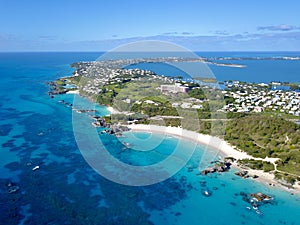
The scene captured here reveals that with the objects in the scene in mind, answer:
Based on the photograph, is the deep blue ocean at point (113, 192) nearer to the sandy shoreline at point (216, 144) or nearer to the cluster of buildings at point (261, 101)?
the sandy shoreline at point (216, 144)

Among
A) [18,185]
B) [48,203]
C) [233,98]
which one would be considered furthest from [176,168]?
[233,98]

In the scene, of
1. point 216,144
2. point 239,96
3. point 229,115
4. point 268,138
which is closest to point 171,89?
point 239,96

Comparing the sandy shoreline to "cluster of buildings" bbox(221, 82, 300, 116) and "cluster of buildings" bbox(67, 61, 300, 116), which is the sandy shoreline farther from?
"cluster of buildings" bbox(221, 82, 300, 116)

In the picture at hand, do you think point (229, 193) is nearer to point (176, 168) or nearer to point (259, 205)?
point (259, 205)

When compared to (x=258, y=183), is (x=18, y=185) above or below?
above

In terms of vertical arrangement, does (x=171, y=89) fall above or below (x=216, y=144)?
above

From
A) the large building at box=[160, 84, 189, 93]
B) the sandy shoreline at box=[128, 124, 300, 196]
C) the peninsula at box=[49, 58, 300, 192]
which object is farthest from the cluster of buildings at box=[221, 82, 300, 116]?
the sandy shoreline at box=[128, 124, 300, 196]

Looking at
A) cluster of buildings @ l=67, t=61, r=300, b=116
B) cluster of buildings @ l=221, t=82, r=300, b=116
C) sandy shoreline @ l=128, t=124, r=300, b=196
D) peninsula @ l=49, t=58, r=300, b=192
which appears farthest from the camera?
cluster of buildings @ l=67, t=61, r=300, b=116

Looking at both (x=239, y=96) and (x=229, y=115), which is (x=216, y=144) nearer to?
(x=229, y=115)
